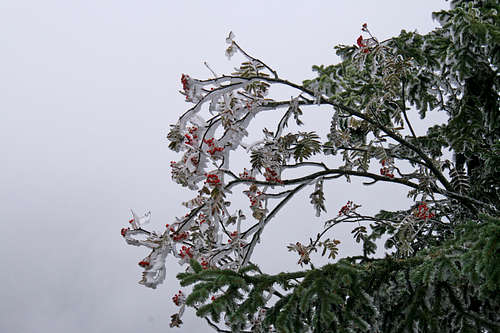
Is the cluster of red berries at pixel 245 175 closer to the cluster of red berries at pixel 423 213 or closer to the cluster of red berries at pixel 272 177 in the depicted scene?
the cluster of red berries at pixel 272 177

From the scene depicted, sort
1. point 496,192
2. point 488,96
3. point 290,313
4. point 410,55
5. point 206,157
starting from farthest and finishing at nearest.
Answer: point 496,192, point 410,55, point 488,96, point 206,157, point 290,313

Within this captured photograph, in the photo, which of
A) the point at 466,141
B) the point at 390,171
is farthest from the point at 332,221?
the point at 466,141

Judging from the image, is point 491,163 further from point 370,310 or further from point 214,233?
point 214,233

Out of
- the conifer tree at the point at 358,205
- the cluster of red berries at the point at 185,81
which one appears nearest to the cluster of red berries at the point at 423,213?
the conifer tree at the point at 358,205

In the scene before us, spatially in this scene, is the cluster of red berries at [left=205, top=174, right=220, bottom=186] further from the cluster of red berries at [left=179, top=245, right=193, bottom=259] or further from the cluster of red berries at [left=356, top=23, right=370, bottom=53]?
the cluster of red berries at [left=356, top=23, right=370, bottom=53]

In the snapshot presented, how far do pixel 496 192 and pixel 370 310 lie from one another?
3.25 metres

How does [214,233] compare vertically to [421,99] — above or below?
below

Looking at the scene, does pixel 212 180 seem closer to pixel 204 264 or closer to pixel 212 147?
pixel 212 147

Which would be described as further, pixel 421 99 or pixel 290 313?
pixel 421 99

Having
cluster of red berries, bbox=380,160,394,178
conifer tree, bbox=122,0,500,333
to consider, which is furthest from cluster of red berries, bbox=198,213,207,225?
cluster of red berries, bbox=380,160,394,178

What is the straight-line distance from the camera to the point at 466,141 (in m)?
4.55

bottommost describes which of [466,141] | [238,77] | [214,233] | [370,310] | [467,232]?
[370,310]

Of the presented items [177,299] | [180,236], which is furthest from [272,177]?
[177,299]

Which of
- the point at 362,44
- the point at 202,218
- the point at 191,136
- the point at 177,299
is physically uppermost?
the point at 362,44
